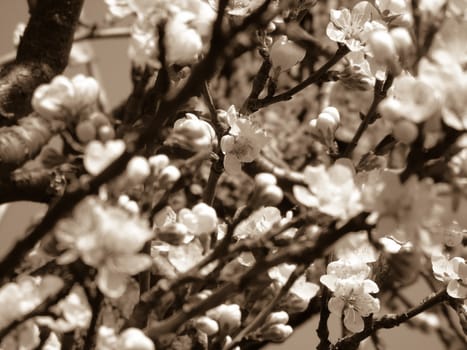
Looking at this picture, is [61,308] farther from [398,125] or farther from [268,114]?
[268,114]

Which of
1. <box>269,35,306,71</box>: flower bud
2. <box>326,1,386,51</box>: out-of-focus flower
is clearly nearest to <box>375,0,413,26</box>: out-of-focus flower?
<box>326,1,386,51</box>: out-of-focus flower

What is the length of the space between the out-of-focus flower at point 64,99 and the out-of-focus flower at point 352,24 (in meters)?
0.39

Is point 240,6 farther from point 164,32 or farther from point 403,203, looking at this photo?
point 403,203

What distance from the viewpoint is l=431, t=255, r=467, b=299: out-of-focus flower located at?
2.72ft

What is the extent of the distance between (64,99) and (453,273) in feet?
1.83

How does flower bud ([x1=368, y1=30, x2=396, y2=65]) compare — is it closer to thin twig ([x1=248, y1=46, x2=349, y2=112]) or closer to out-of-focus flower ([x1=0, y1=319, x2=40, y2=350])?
thin twig ([x1=248, y1=46, x2=349, y2=112])

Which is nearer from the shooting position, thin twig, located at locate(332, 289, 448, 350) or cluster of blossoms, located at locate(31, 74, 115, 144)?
cluster of blossoms, located at locate(31, 74, 115, 144)

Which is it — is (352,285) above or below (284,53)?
below

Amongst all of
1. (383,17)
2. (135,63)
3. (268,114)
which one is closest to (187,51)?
(135,63)

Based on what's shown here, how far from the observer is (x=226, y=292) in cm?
55

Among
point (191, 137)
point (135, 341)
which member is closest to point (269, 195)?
point (191, 137)

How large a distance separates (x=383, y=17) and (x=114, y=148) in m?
0.46

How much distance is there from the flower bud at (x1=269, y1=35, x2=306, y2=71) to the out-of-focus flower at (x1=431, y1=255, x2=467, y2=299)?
0.33 m

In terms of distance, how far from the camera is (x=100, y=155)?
53 cm
